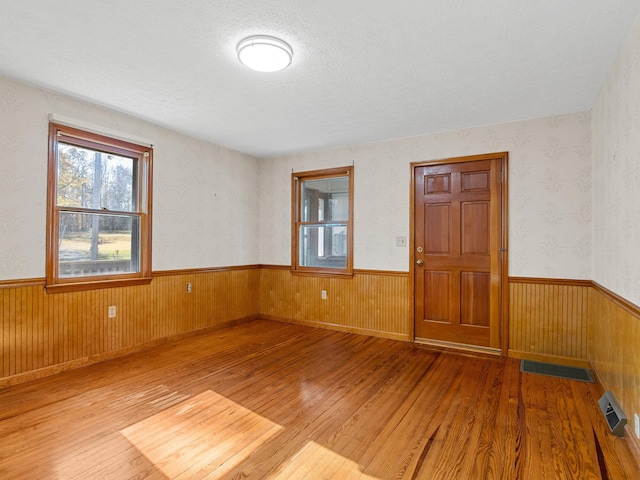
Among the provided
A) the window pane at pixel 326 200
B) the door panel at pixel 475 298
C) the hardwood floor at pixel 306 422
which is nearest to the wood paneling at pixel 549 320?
the door panel at pixel 475 298

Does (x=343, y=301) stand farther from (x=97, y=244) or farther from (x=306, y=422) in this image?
(x=97, y=244)

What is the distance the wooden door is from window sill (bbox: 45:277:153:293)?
123 inches

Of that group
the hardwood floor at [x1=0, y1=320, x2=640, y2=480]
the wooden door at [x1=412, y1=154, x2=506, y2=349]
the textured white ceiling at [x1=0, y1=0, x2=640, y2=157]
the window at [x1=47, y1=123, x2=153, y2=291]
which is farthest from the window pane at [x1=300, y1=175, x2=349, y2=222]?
the window at [x1=47, y1=123, x2=153, y2=291]

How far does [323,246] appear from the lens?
4988 mm

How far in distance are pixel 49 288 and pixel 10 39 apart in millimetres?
1940

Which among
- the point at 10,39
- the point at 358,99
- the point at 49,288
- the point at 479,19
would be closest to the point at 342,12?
the point at 479,19

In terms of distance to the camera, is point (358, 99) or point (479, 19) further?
point (358, 99)

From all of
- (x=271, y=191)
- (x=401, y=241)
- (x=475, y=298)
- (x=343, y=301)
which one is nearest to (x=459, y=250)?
(x=475, y=298)

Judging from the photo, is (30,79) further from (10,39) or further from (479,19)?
(479,19)

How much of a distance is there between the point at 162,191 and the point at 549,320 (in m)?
4.37

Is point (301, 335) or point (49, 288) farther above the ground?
point (49, 288)

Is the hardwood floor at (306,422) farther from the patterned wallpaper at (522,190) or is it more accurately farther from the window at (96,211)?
the patterned wallpaper at (522,190)

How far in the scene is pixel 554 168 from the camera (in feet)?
11.4

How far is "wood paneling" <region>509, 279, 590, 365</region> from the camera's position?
132 inches
